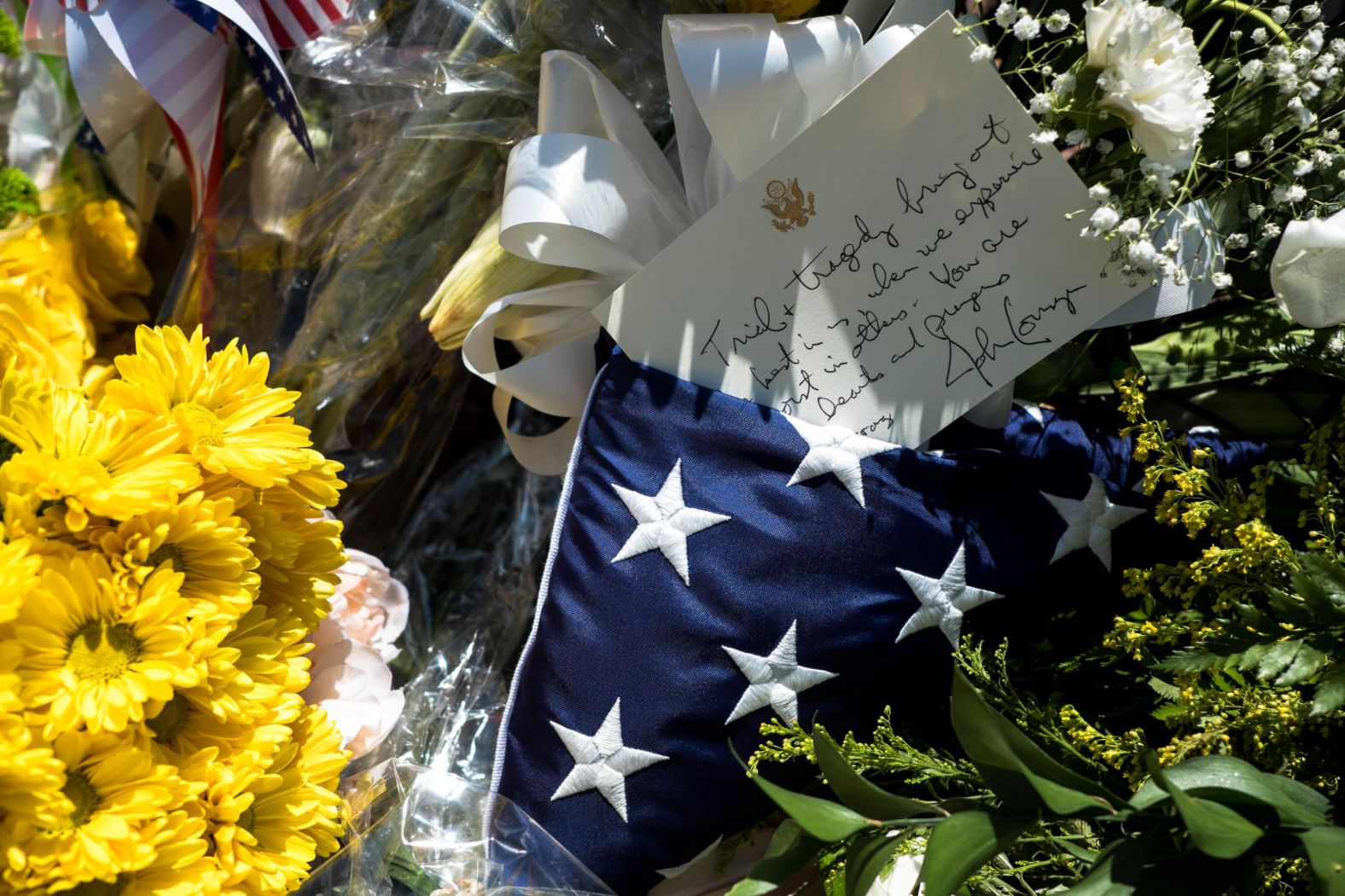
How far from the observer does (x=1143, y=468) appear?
2.09 ft

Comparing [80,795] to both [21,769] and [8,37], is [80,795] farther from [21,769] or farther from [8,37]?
[8,37]

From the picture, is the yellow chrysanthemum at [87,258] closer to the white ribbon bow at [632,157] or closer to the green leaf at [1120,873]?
the white ribbon bow at [632,157]

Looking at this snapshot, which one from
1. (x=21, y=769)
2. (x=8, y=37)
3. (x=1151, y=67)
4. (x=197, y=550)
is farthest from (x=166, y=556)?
(x=1151, y=67)

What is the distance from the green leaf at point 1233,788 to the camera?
421mm

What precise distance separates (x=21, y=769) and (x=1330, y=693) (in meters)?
0.58

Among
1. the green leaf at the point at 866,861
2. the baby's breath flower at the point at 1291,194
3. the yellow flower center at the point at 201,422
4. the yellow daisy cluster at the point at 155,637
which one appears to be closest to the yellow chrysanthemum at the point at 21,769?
the yellow daisy cluster at the point at 155,637

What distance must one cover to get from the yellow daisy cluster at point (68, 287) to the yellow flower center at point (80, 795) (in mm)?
308

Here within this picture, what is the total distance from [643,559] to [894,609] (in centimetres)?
16

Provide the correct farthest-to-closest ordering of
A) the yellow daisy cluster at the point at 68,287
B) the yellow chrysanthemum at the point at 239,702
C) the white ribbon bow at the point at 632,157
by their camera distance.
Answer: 1. the yellow daisy cluster at the point at 68,287
2. the white ribbon bow at the point at 632,157
3. the yellow chrysanthemum at the point at 239,702

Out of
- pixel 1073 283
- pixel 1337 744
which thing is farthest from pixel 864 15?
pixel 1337 744

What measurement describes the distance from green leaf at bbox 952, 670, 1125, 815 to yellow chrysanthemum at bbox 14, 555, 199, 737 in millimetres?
354

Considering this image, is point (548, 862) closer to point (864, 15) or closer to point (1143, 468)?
point (1143, 468)

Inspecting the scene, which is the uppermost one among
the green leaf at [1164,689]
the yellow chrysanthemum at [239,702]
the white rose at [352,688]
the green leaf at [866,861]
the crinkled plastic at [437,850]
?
the yellow chrysanthemum at [239,702]

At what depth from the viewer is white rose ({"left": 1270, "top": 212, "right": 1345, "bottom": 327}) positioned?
0.51 meters
